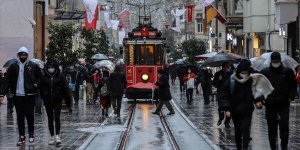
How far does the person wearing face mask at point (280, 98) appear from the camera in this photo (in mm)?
13516

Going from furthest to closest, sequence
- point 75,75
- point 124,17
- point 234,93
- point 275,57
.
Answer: point 124,17 < point 75,75 < point 275,57 < point 234,93

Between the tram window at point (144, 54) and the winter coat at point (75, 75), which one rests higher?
the tram window at point (144, 54)

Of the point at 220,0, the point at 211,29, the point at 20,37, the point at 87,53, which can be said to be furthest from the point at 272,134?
the point at 211,29

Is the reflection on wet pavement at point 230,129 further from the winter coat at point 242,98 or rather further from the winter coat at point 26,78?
the winter coat at point 26,78

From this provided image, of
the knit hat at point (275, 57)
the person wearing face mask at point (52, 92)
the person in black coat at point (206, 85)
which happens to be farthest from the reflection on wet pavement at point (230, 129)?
the person in black coat at point (206, 85)

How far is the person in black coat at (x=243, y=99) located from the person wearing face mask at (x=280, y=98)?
1.86 ft

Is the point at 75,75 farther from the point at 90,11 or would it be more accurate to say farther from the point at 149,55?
the point at 90,11

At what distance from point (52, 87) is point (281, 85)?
4853mm

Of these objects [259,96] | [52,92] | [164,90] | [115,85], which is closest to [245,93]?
[259,96]

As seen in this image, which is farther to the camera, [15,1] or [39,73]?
[15,1]

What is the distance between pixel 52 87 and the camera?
15.4 m

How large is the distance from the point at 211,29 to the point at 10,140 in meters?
64.3

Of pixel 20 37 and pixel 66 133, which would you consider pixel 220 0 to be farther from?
pixel 66 133

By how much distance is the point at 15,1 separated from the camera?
3625cm
